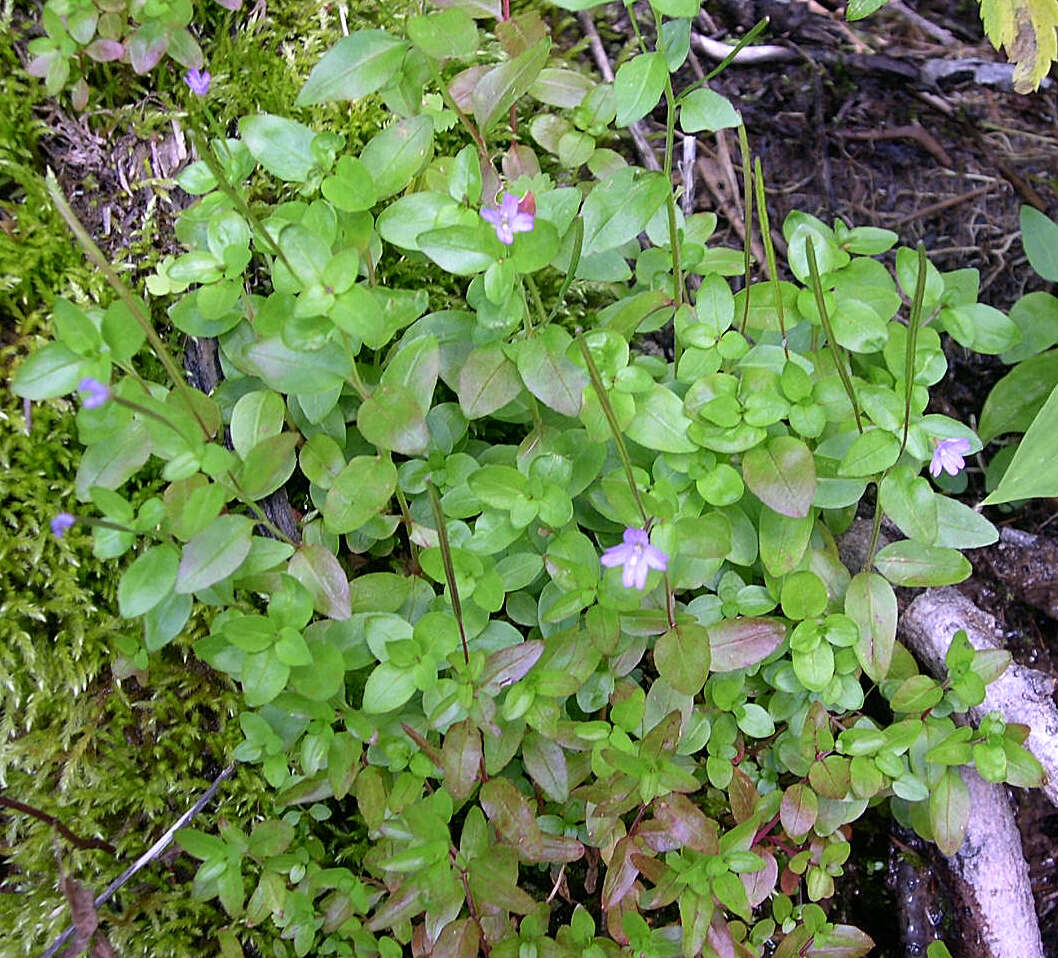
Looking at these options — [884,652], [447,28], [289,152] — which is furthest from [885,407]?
[289,152]

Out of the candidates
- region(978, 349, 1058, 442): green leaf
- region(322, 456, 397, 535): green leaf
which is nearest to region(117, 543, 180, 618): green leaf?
region(322, 456, 397, 535): green leaf

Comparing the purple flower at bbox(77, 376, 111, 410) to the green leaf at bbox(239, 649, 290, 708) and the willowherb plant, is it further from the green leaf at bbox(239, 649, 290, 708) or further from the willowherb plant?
the green leaf at bbox(239, 649, 290, 708)

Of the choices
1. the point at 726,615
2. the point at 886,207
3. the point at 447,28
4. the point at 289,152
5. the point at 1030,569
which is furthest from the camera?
the point at 886,207

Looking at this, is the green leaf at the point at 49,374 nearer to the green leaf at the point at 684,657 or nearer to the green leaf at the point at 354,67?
the green leaf at the point at 354,67

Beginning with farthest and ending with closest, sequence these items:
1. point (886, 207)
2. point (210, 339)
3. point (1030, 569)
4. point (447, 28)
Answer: point (886, 207), point (1030, 569), point (210, 339), point (447, 28)

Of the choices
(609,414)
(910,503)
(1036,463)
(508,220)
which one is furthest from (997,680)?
(508,220)

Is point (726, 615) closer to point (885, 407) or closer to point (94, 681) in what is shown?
point (885, 407)

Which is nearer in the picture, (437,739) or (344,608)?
(344,608)
